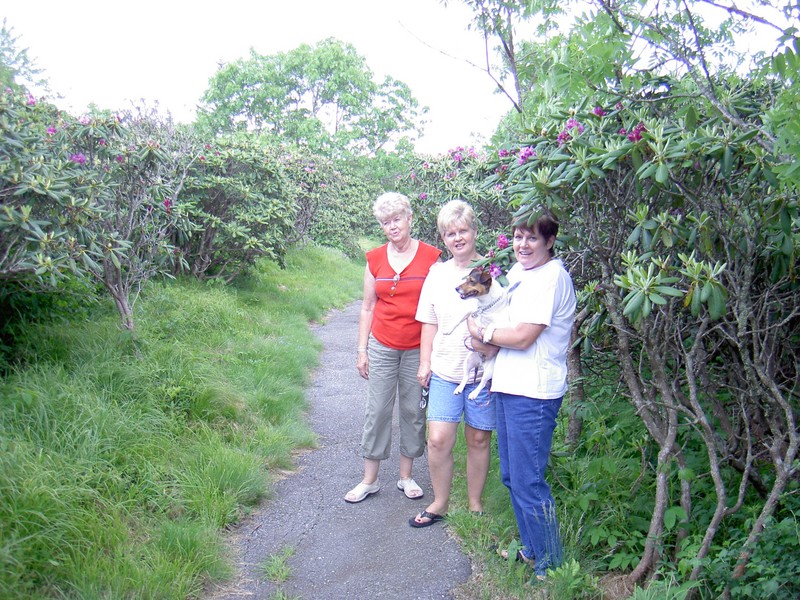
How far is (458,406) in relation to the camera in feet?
12.5

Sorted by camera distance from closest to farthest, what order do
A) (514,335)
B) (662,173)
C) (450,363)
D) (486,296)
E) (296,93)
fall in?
(662,173), (514,335), (486,296), (450,363), (296,93)

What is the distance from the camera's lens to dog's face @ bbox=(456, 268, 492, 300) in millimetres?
3330

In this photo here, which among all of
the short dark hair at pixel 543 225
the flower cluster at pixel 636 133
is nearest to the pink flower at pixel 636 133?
the flower cluster at pixel 636 133

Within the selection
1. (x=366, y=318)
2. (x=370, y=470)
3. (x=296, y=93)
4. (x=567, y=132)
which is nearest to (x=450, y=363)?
(x=366, y=318)

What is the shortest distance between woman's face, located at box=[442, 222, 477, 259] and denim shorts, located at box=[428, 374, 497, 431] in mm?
746

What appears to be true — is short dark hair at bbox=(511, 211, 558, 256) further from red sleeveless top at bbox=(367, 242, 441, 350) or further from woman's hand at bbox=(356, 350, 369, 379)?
woman's hand at bbox=(356, 350, 369, 379)

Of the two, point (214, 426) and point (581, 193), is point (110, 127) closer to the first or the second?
point (214, 426)

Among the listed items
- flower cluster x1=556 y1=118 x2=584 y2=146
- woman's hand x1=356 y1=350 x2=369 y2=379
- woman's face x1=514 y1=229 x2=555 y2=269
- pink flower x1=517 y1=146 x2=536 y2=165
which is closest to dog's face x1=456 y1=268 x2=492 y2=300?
woman's face x1=514 y1=229 x2=555 y2=269

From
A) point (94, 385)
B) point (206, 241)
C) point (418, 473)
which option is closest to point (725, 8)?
point (418, 473)

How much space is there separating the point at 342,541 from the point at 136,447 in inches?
56.1

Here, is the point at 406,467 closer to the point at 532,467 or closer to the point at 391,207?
the point at 532,467

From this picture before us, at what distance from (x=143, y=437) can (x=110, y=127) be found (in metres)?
2.84

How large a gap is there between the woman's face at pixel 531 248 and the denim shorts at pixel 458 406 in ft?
2.89

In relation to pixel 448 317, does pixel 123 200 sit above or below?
above
